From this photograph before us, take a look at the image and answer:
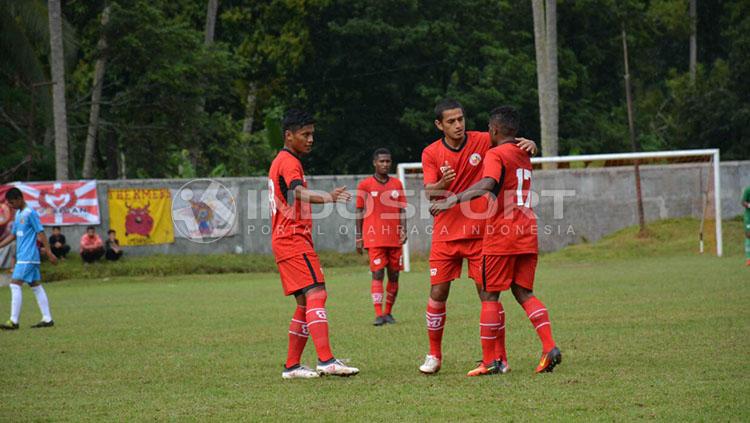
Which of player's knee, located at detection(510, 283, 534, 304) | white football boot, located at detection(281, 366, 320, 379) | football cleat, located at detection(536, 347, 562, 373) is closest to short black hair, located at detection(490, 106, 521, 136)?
player's knee, located at detection(510, 283, 534, 304)

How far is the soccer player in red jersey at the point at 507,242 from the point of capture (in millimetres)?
8711

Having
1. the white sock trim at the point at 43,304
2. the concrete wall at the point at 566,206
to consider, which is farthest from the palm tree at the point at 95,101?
the white sock trim at the point at 43,304

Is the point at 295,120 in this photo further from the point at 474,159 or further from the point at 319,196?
the point at 474,159

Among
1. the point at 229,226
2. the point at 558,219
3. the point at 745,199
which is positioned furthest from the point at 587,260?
the point at 229,226

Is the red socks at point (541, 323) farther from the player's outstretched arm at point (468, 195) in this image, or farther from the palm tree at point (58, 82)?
the palm tree at point (58, 82)

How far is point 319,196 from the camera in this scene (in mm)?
8734

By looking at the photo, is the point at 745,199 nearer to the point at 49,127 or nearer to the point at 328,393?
the point at 328,393

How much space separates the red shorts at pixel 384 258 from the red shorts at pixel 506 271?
5405mm

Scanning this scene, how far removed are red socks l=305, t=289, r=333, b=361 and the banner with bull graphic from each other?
20.5m

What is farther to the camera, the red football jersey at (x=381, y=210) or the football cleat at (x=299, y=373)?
the red football jersey at (x=381, y=210)

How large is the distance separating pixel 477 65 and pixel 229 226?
1764cm

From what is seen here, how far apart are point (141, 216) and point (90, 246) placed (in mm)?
1937

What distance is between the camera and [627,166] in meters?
29.8

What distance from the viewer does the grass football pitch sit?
738 centimetres
